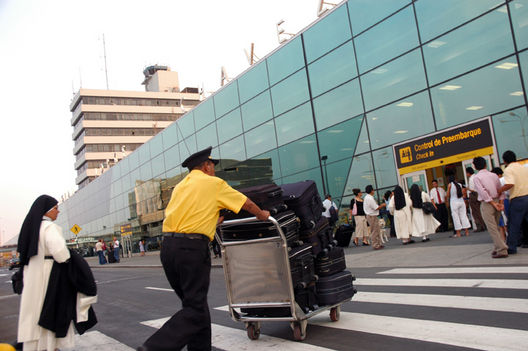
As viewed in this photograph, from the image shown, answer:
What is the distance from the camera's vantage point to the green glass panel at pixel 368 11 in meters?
17.5

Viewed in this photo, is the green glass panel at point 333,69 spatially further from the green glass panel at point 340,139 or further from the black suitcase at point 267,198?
the black suitcase at point 267,198

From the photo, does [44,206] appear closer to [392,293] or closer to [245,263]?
[245,263]

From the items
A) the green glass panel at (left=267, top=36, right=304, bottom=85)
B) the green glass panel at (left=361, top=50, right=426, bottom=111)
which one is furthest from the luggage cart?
the green glass panel at (left=267, top=36, right=304, bottom=85)

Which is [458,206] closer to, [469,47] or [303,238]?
[469,47]

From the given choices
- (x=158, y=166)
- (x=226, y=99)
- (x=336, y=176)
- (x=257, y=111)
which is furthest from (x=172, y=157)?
(x=336, y=176)

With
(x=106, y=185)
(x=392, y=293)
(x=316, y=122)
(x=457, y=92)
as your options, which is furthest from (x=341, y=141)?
(x=106, y=185)

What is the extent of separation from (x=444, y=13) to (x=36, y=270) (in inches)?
614

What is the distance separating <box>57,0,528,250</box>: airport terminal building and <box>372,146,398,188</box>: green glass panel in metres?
0.04

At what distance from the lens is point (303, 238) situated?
15.6ft

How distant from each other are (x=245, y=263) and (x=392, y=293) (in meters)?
2.65

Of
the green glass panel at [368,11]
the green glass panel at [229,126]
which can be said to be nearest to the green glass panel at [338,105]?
the green glass panel at [368,11]

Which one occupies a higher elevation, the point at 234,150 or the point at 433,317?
the point at 234,150

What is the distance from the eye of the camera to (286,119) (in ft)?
77.3

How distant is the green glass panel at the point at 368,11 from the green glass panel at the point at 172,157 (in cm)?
1986
